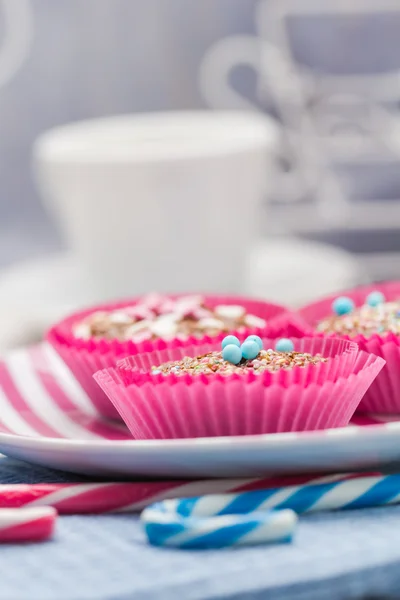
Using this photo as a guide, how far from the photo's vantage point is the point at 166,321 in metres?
0.70

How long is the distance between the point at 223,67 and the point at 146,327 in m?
1.45

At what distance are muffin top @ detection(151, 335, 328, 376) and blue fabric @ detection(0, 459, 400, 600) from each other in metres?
0.11

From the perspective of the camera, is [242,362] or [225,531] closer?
[225,531]

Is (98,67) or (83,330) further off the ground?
(98,67)

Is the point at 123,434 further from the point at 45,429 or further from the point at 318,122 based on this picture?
the point at 318,122

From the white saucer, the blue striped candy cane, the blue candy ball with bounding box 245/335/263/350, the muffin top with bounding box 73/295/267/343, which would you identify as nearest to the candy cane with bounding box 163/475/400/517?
the blue striped candy cane

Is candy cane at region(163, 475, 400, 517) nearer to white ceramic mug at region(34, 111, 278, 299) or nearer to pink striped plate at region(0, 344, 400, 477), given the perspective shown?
pink striped plate at region(0, 344, 400, 477)

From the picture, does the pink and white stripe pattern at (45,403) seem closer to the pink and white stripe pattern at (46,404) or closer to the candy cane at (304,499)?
the pink and white stripe pattern at (46,404)

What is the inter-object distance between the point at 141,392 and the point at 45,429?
9cm

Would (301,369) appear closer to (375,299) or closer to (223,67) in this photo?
(375,299)

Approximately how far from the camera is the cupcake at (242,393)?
0.51 meters

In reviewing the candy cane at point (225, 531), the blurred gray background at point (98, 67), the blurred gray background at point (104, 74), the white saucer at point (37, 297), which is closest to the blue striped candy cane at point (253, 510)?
the candy cane at point (225, 531)

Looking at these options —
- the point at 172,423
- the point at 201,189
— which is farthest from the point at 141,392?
the point at 201,189

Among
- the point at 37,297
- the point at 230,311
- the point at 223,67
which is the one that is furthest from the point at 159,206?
the point at 223,67
